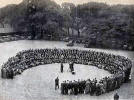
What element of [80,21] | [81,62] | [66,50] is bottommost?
[81,62]

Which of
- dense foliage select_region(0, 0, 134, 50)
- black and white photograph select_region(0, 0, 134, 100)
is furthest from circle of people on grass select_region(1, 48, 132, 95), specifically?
dense foliage select_region(0, 0, 134, 50)

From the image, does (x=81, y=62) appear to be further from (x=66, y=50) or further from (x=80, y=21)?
(x=80, y=21)

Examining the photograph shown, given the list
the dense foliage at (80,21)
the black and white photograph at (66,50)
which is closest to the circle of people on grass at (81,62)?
the black and white photograph at (66,50)

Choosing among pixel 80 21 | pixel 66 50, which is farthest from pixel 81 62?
pixel 80 21

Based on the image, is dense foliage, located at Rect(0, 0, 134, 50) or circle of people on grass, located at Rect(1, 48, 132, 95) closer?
circle of people on grass, located at Rect(1, 48, 132, 95)

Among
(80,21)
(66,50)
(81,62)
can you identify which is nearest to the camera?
(81,62)

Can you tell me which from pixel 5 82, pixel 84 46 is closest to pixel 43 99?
pixel 5 82

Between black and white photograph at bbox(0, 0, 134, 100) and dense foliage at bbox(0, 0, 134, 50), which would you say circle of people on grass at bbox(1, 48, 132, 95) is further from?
dense foliage at bbox(0, 0, 134, 50)

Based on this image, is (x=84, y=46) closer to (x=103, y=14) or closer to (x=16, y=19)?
(x=103, y=14)
